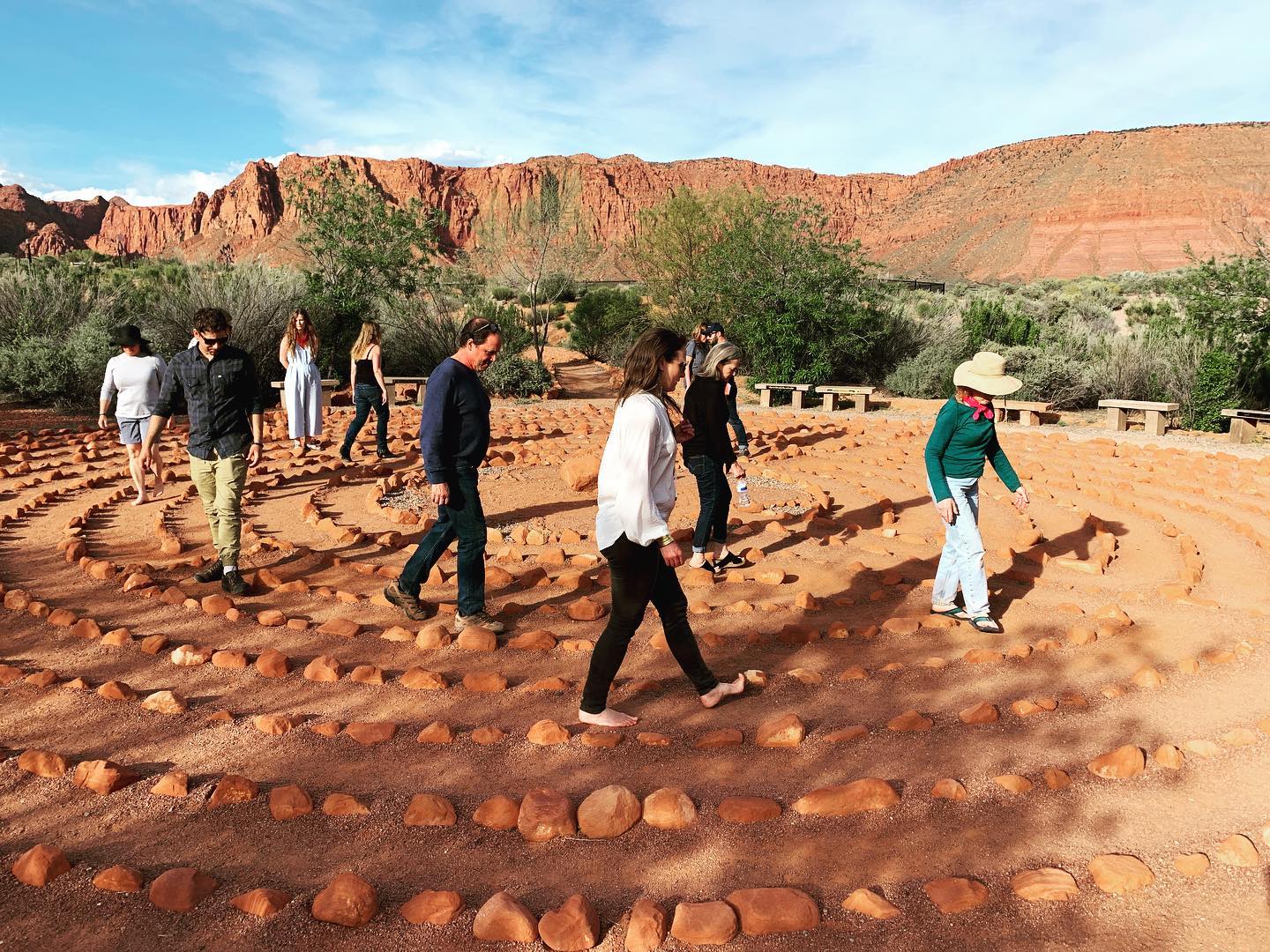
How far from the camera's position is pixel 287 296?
57.0 feet

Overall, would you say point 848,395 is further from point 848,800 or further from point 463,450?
point 848,800

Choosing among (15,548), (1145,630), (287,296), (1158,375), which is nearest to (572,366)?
(287,296)

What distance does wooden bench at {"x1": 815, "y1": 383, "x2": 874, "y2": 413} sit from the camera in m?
15.6

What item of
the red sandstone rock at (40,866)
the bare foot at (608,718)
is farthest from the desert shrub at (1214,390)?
the red sandstone rock at (40,866)

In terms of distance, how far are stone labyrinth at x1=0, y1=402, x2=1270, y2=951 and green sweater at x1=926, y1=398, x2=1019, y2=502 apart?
2.81 feet

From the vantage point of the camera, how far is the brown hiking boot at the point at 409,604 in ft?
16.5

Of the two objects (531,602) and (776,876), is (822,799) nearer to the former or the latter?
(776,876)

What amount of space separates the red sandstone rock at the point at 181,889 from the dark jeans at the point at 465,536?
2325mm

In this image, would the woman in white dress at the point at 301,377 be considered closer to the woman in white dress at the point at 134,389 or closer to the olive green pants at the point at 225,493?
the woman in white dress at the point at 134,389

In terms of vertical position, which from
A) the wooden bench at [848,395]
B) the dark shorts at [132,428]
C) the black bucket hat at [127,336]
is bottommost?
the dark shorts at [132,428]

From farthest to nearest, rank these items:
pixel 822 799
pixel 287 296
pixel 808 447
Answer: pixel 287 296 < pixel 808 447 < pixel 822 799

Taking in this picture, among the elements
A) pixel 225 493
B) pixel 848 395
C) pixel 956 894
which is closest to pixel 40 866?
pixel 956 894

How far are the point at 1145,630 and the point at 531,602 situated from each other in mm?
3556

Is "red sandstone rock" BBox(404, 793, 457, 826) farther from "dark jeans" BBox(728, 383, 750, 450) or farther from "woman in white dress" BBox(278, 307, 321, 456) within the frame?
"woman in white dress" BBox(278, 307, 321, 456)
